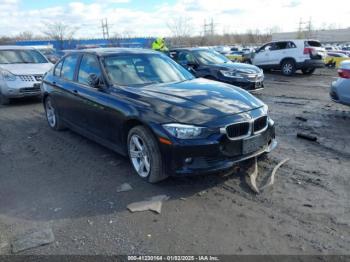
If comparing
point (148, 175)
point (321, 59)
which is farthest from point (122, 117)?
point (321, 59)

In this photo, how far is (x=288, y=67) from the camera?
1645cm

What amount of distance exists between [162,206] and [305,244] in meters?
1.56

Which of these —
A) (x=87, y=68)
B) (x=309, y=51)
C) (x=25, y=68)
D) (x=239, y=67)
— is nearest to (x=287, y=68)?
(x=309, y=51)

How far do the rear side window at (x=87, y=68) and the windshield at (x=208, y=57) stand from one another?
18.3 feet

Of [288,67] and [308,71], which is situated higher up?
[288,67]

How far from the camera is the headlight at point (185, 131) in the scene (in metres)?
3.76

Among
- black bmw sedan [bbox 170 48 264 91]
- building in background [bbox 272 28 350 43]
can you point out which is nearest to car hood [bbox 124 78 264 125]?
black bmw sedan [bbox 170 48 264 91]

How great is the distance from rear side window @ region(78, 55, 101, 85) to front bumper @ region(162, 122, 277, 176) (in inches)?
80.4

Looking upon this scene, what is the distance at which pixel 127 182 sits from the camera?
4352mm

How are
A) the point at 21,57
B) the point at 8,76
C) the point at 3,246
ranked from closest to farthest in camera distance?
1. the point at 3,246
2. the point at 8,76
3. the point at 21,57

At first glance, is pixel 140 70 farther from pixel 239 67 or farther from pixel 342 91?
→ pixel 239 67

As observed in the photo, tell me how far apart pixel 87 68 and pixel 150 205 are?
280 cm

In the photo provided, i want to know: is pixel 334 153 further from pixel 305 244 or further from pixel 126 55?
pixel 126 55

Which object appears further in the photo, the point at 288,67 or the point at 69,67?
the point at 288,67
